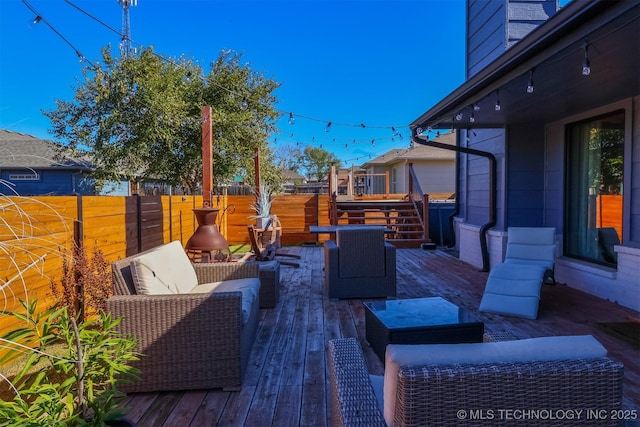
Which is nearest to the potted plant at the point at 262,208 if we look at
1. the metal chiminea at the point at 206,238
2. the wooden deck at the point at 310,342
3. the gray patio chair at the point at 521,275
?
the wooden deck at the point at 310,342

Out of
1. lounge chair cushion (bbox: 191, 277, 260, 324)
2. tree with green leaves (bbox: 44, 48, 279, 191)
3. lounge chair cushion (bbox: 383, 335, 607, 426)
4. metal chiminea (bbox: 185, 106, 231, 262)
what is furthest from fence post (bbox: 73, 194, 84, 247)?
tree with green leaves (bbox: 44, 48, 279, 191)

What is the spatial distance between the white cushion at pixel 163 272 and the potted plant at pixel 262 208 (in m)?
4.52

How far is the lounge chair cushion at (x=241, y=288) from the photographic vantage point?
301 cm

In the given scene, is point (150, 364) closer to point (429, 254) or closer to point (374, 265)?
point (374, 265)

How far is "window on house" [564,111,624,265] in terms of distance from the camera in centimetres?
442

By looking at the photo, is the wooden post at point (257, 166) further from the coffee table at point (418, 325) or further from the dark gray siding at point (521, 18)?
the coffee table at point (418, 325)

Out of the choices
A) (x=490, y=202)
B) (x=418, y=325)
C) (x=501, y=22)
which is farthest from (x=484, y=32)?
(x=418, y=325)

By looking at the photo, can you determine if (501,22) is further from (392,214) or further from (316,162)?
(316,162)

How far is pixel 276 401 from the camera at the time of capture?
7.57 ft

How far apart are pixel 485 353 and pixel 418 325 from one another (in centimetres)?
152

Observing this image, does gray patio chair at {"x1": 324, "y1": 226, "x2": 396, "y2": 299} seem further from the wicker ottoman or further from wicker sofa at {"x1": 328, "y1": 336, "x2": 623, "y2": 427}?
wicker sofa at {"x1": 328, "y1": 336, "x2": 623, "y2": 427}

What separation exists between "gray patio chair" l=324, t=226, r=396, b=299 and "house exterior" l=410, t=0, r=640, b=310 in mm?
1721

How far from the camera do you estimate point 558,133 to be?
5445 millimetres

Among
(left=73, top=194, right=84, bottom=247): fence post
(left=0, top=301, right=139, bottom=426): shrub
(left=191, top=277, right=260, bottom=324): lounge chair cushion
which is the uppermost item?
(left=73, top=194, right=84, bottom=247): fence post
